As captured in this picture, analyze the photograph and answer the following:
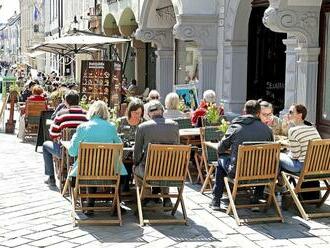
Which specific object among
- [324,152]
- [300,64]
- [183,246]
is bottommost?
[183,246]

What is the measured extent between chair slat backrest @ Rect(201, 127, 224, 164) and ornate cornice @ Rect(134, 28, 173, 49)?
28.3 ft

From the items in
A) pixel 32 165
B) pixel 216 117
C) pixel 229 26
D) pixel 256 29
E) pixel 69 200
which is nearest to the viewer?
pixel 69 200

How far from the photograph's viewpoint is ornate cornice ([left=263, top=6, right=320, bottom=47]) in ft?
31.4

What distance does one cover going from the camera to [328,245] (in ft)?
20.8

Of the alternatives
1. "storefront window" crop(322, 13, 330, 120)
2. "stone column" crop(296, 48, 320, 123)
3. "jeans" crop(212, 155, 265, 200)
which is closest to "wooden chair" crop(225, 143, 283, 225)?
"jeans" crop(212, 155, 265, 200)

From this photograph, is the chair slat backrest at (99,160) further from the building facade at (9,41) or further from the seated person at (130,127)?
the building facade at (9,41)

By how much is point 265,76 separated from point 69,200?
24.3 ft

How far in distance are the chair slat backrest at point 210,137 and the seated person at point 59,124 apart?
1658mm

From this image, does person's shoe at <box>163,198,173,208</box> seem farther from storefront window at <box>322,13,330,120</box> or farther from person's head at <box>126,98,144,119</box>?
storefront window at <box>322,13,330,120</box>

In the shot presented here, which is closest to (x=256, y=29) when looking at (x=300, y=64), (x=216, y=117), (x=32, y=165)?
(x=300, y=64)

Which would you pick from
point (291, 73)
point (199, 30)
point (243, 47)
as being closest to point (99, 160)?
point (291, 73)

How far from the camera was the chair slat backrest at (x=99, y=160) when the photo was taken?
22.6 ft

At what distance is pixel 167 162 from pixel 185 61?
410 inches

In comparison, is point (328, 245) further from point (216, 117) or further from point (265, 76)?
point (265, 76)
